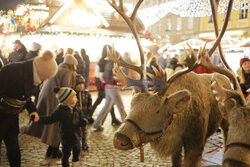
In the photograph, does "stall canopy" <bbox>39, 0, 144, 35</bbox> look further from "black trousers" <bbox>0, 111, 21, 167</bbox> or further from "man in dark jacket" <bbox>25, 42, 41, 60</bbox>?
"black trousers" <bbox>0, 111, 21, 167</bbox>

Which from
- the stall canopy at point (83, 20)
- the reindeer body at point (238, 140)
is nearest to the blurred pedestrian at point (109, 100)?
the reindeer body at point (238, 140)

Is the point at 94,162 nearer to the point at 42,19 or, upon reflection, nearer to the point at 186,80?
the point at 186,80

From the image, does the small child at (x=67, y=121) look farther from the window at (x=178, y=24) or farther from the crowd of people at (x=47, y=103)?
the window at (x=178, y=24)

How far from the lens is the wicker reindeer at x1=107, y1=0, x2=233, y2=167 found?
2.25 m

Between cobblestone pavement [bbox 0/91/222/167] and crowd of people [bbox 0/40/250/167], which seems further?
cobblestone pavement [bbox 0/91/222/167]

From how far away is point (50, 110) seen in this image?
429cm

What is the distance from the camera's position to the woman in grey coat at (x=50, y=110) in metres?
4.14

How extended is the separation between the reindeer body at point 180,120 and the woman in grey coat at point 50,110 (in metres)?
2.10

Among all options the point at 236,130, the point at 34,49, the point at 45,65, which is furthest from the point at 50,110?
the point at 236,130

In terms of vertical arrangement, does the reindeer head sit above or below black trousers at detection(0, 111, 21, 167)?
above

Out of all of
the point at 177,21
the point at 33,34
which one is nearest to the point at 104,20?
the point at 33,34

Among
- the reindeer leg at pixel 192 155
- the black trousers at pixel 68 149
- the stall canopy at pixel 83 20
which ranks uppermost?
the stall canopy at pixel 83 20

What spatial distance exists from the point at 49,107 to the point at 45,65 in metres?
1.51

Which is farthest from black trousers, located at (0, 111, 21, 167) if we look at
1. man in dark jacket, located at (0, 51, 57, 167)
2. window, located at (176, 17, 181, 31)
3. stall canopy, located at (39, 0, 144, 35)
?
window, located at (176, 17, 181, 31)
